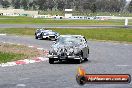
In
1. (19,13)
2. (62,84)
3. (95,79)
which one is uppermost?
(95,79)

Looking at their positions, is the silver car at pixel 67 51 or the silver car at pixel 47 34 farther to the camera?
the silver car at pixel 47 34

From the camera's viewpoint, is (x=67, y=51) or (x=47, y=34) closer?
(x=67, y=51)

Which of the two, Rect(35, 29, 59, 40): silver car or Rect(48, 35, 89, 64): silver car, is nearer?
Rect(48, 35, 89, 64): silver car

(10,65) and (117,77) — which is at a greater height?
(117,77)

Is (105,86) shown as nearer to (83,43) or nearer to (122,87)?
(122,87)

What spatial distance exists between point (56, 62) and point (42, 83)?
912cm

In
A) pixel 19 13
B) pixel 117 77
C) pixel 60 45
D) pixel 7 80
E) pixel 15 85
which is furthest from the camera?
pixel 19 13

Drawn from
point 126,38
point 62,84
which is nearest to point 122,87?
point 62,84

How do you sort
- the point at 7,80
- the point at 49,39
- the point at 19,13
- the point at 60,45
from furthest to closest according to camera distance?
1. the point at 19,13
2. the point at 49,39
3. the point at 60,45
4. the point at 7,80

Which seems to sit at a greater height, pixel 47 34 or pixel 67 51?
pixel 67 51

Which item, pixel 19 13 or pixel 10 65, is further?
pixel 19 13

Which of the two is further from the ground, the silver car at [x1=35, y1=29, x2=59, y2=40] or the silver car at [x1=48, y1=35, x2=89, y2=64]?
the silver car at [x1=48, y1=35, x2=89, y2=64]

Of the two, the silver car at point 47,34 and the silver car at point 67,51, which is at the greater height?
the silver car at point 67,51

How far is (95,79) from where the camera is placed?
6.30 metres
